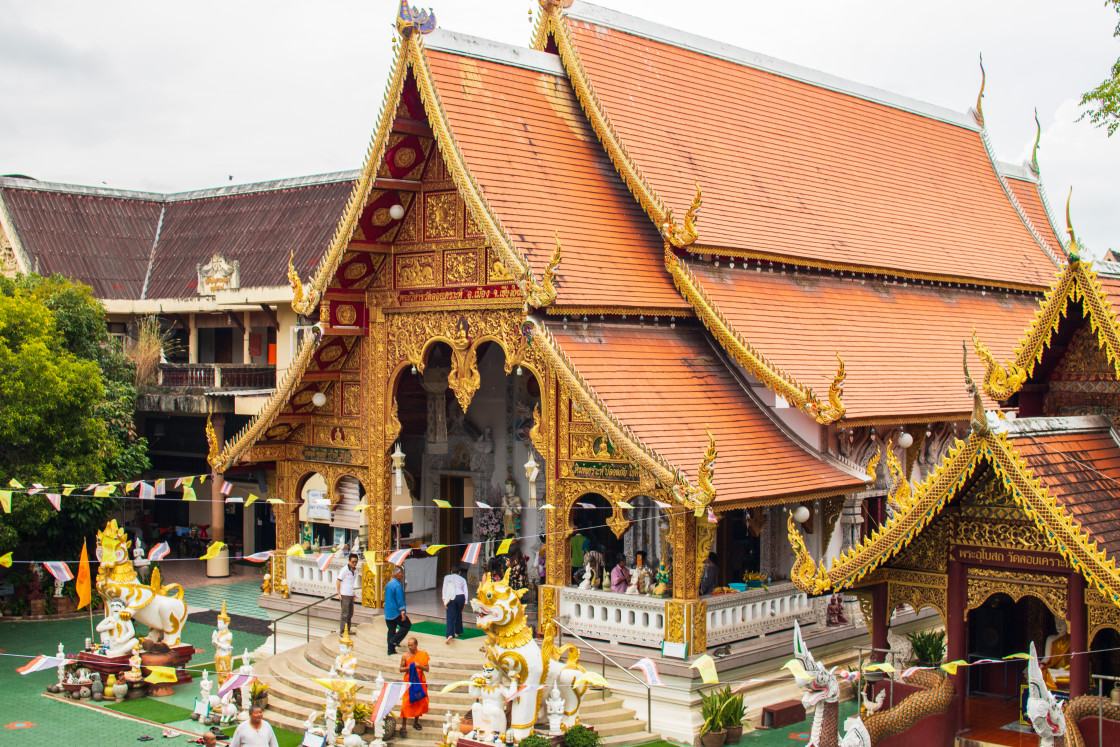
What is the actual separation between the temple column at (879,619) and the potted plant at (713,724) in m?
2.58

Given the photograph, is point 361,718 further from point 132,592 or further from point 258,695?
point 132,592

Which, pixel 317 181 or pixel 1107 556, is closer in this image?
pixel 1107 556

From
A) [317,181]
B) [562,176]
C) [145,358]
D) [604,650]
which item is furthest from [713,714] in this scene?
[317,181]

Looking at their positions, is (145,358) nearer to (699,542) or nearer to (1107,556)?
(699,542)

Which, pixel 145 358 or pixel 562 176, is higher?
pixel 562 176

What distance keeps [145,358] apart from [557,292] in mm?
14477

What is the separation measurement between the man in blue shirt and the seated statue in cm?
714

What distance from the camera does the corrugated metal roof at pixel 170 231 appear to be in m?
28.1

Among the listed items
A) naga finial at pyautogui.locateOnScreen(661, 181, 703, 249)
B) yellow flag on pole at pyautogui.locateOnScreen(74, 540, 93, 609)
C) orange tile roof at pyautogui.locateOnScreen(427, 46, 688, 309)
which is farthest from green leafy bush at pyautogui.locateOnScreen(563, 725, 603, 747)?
yellow flag on pole at pyautogui.locateOnScreen(74, 540, 93, 609)

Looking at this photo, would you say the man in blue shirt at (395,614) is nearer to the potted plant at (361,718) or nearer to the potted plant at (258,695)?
the potted plant at (258,695)

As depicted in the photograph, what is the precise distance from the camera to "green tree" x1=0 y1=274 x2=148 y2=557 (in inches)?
778

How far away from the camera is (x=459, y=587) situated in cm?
1552

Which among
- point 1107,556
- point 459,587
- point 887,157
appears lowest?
point 459,587

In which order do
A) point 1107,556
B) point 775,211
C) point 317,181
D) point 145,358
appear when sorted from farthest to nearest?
point 317,181 < point 145,358 < point 775,211 < point 1107,556
